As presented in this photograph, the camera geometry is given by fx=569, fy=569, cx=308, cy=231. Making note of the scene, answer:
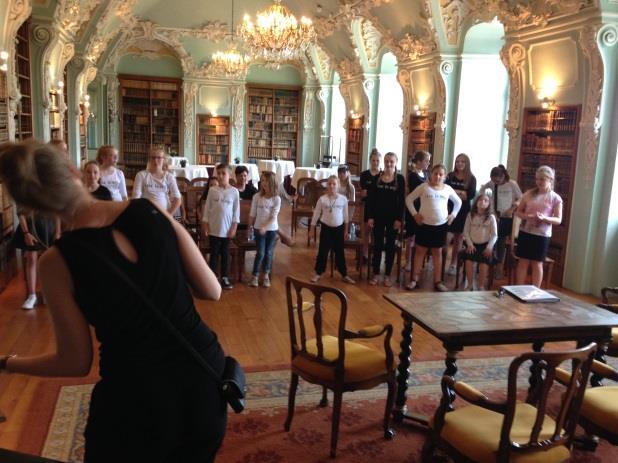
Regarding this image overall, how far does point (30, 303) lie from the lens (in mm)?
5539

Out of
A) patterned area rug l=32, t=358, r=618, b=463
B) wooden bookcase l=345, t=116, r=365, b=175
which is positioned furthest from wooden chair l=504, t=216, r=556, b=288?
wooden bookcase l=345, t=116, r=365, b=175

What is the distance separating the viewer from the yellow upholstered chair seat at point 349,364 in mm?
3174

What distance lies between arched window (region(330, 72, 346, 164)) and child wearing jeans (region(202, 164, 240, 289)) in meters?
11.0

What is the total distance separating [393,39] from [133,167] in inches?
375

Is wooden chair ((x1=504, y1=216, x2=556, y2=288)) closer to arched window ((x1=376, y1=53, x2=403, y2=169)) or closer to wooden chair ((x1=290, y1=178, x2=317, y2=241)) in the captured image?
wooden chair ((x1=290, y1=178, x2=317, y2=241))

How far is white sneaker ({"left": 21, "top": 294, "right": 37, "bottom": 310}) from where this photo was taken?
551 cm

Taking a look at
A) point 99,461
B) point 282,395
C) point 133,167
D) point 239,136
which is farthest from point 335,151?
point 99,461

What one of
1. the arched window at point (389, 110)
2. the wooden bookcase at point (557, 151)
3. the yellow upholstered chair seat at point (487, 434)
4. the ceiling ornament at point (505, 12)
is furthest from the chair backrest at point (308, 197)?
the yellow upholstered chair seat at point (487, 434)

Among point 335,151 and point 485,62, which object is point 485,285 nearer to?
point 485,62

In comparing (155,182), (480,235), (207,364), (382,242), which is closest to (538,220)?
(480,235)

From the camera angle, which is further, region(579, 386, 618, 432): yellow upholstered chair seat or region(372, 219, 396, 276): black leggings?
region(372, 219, 396, 276): black leggings

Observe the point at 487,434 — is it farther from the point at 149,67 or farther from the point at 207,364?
the point at 149,67

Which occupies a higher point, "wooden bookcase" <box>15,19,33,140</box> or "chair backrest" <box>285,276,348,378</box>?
"wooden bookcase" <box>15,19,33,140</box>

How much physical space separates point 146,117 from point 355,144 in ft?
21.9
